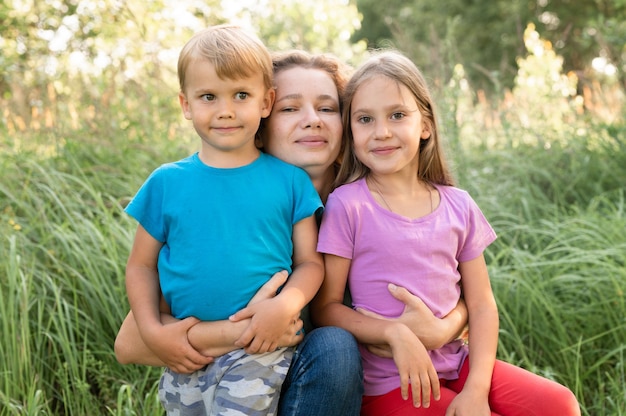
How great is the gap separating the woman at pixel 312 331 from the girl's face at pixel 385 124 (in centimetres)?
12

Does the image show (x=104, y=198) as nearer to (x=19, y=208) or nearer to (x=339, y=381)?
(x=19, y=208)

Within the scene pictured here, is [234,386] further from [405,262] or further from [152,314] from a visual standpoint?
[405,262]

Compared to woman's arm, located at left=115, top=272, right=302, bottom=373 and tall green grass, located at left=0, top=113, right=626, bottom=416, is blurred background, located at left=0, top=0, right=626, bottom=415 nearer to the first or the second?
tall green grass, located at left=0, top=113, right=626, bottom=416

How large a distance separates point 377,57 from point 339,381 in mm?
1008

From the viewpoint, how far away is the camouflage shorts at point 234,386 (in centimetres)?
180

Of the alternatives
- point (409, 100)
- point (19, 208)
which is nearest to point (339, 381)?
point (409, 100)

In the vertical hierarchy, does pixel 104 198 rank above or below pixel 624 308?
above

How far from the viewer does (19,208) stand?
333 cm

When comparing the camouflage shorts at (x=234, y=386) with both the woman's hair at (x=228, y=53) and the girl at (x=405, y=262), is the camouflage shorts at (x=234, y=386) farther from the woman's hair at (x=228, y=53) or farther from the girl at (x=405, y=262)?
the woman's hair at (x=228, y=53)

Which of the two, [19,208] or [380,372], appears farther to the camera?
[19,208]

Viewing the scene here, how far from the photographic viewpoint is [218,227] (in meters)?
1.91

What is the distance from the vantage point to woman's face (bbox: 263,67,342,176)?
7.07ft

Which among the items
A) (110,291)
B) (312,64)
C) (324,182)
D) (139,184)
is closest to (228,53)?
(312,64)

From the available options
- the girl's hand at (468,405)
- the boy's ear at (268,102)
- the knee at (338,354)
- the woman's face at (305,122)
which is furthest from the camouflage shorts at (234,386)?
the boy's ear at (268,102)
